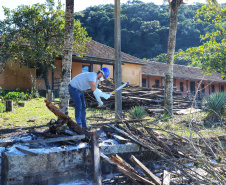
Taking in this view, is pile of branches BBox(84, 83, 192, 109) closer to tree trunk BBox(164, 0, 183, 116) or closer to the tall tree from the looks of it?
tree trunk BBox(164, 0, 183, 116)

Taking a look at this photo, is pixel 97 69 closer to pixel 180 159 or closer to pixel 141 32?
pixel 180 159

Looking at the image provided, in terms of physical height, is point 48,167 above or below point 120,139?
A: below

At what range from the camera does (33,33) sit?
17.8 meters

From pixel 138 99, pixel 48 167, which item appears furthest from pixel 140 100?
pixel 48 167

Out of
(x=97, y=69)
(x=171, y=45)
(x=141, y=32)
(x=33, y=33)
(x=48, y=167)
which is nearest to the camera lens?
(x=48, y=167)

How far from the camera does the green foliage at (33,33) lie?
17.5 meters

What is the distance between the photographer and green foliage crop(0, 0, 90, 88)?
1748 cm

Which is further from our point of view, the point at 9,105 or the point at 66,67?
the point at 9,105

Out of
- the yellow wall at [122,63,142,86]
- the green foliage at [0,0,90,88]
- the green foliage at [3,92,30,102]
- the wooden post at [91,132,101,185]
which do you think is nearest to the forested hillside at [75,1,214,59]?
the yellow wall at [122,63,142,86]

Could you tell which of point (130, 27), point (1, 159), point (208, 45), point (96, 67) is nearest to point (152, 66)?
point (96, 67)

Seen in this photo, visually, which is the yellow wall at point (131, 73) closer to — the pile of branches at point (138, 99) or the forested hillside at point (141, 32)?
the pile of branches at point (138, 99)

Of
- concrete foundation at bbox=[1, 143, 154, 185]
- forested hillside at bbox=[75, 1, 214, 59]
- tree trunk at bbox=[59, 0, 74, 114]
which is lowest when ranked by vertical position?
concrete foundation at bbox=[1, 143, 154, 185]

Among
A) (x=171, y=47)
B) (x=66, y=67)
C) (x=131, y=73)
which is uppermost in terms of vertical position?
(x=171, y=47)

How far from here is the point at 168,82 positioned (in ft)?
36.7
